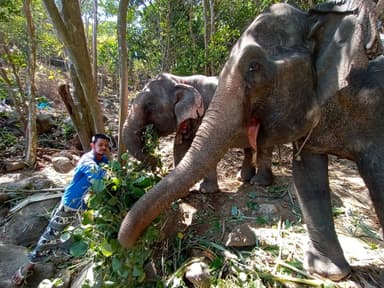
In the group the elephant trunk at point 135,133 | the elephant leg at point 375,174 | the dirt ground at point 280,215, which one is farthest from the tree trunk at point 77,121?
the elephant leg at point 375,174

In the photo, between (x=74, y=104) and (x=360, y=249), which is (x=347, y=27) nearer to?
(x=360, y=249)

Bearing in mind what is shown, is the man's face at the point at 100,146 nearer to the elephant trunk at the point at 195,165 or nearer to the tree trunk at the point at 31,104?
the elephant trunk at the point at 195,165

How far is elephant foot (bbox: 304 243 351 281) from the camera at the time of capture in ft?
7.50

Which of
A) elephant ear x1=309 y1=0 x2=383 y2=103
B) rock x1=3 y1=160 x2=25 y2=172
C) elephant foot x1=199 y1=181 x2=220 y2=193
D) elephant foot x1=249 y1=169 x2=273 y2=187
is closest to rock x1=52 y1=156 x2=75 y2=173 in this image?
rock x1=3 y1=160 x2=25 y2=172

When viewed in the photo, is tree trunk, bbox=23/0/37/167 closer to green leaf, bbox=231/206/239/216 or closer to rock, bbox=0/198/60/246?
rock, bbox=0/198/60/246

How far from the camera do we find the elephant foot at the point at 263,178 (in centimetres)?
427

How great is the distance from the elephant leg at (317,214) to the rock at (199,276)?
0.79 meters

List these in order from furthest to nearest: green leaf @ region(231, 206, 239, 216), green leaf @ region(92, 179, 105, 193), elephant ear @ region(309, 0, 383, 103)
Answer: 1. green leaf @ region(231, 206, 239, 216)
2. green leaf @ region(92, 179, 105, 193)
3. elephant ear @ region(309, 0, 383, 103)

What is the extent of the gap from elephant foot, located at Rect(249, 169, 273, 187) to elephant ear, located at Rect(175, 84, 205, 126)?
3.82ft

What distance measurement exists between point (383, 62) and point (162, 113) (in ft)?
9.16

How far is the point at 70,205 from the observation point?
3080 millimetres

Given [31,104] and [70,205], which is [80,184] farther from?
[31,104]

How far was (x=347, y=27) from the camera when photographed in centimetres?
188

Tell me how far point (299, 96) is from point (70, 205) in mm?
2365
